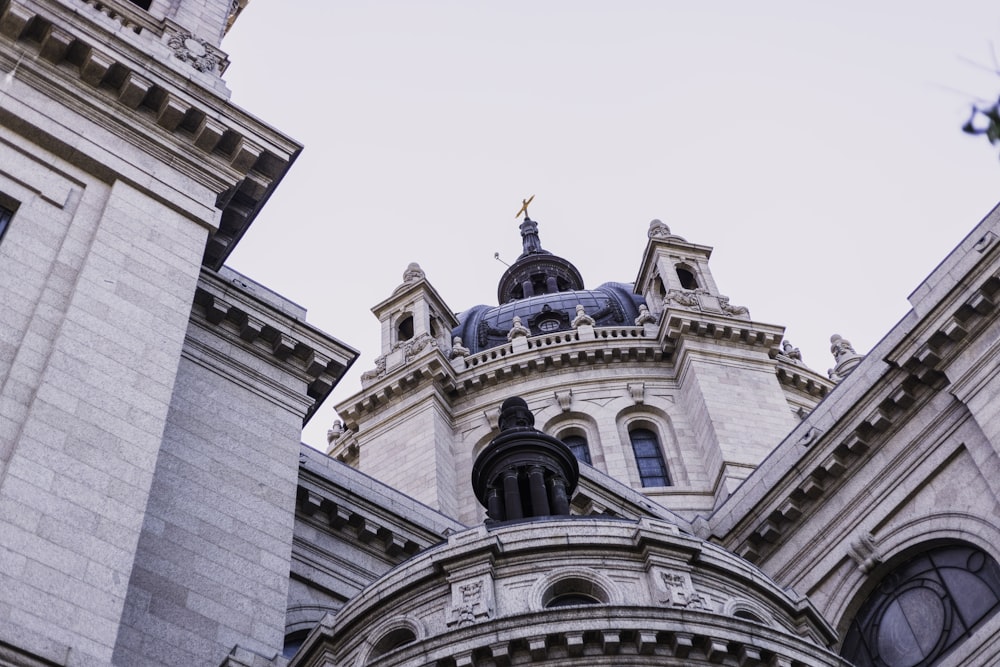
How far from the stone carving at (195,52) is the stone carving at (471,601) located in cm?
1042

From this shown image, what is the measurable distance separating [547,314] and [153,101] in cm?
3643

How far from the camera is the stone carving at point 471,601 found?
15500 millimetres

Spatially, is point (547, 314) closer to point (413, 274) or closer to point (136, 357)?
point (413, 274)

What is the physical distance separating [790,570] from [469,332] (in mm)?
33441

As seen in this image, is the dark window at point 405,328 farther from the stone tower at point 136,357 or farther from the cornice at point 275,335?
the cornice at point 275,335

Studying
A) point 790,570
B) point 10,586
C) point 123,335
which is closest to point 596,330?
point 790,570

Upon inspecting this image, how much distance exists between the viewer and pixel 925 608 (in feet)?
69.5


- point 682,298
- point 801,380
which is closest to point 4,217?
point 682,298

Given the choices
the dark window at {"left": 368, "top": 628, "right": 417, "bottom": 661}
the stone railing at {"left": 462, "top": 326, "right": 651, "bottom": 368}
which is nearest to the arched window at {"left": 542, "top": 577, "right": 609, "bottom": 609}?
the dark window at {"left": 368, "top": 628, "right": 417, "bottom": 661}

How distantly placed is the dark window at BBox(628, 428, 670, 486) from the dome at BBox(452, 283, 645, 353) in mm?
9043

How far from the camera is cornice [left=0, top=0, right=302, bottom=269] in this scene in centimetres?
1864

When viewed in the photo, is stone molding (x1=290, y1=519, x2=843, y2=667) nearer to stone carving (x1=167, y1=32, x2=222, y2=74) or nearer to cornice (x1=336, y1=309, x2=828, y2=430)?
stone carving (x1=167, y1=32, x2=222, y2=74)

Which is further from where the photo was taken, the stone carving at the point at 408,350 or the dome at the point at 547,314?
the dome at the point at 547,314

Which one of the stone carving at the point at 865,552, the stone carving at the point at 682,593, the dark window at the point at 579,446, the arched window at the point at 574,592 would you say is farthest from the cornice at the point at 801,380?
the arched window at the point at 574,592
